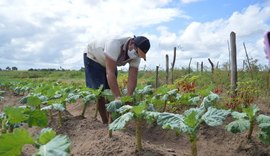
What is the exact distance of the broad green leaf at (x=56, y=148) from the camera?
2.17 m

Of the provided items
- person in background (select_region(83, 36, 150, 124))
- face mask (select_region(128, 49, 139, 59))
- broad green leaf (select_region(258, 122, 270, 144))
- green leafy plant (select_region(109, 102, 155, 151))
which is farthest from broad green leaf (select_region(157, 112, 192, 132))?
face mask (select_region(128, 49, 139, 59))

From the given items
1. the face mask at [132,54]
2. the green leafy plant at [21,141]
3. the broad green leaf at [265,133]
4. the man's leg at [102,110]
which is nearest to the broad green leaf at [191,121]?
the broad green leaf at [265,133]

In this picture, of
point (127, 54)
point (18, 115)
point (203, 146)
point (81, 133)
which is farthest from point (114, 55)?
point (18, 115)

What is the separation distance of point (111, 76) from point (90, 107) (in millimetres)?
4556

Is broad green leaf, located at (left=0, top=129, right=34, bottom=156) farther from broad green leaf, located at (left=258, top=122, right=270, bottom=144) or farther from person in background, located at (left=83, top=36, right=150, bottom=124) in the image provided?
person in background, located at (left=83, top=36, right=150, bottom=124)

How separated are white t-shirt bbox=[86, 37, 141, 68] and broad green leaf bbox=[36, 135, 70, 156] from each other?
320 centimetres

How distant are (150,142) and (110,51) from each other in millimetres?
1395

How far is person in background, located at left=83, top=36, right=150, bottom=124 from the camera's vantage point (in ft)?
17.4

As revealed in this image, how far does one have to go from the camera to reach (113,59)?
5.45m

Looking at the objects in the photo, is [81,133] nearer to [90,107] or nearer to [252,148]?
[252,148]

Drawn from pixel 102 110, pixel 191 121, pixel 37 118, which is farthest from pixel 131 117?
pixel 102 110

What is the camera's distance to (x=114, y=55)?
546 cm

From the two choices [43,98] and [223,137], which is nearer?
[223,137]

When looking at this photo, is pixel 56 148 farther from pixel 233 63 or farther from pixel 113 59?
pixel 233 63
